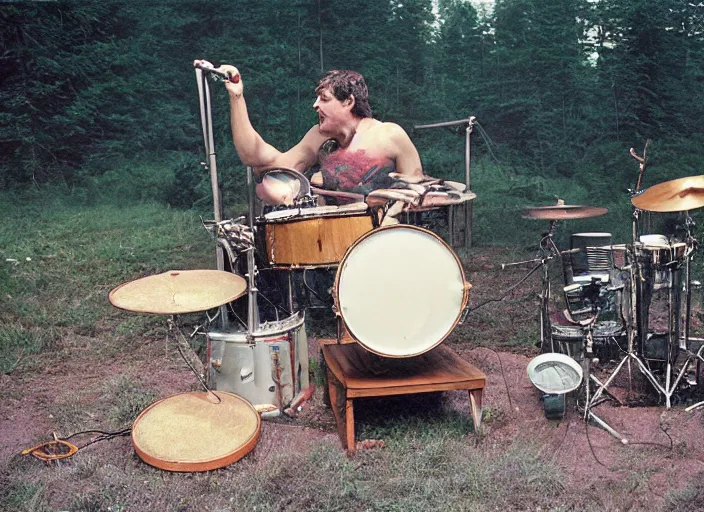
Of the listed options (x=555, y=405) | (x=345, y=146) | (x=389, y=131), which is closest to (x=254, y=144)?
(x=345, y=146)

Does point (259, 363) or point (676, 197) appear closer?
point (676, 197)

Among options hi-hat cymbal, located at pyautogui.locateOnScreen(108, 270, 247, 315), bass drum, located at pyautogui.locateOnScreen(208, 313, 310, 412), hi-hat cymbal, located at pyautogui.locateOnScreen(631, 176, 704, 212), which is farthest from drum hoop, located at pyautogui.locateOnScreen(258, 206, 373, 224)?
hi-hat cymbal, located at pyautogui.locateOnScreen(631, 176, 704, 212)

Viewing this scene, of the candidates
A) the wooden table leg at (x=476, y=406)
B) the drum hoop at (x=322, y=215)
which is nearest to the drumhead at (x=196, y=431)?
the drum hoop at (x=322, y=215)

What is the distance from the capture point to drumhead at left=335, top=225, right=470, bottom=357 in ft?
10.9

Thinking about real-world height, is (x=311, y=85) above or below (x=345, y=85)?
above

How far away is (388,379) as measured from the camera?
346 centimetres

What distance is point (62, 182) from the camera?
8.90 meters

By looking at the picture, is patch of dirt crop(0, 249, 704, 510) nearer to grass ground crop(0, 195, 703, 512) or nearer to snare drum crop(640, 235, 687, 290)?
grass ground crop(0, 195, 703, 512)

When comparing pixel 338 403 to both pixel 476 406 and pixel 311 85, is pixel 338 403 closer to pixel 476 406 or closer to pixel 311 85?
pixel 476 406

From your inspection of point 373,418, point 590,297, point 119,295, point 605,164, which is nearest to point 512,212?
point 605,164

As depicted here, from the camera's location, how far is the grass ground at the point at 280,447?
3.06 m

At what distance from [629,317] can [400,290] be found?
1504 mm

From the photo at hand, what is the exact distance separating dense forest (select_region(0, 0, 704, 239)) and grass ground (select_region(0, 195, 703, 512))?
3.17 m

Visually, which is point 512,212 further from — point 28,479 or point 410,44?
point 28,479
